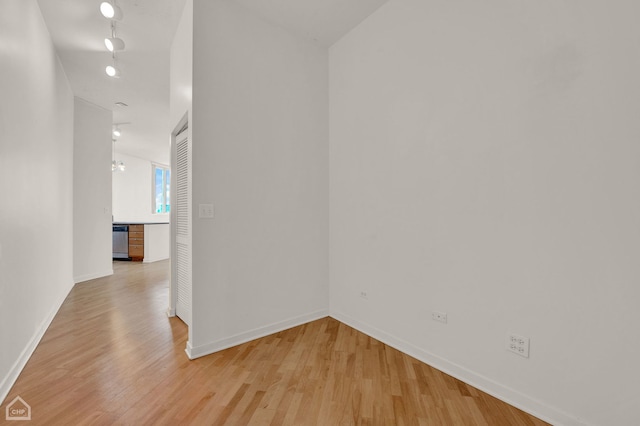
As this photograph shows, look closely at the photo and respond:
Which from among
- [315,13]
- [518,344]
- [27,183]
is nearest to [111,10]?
[27,183]

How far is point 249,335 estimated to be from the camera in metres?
2.51

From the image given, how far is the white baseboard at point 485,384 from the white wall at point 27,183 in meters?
2.72

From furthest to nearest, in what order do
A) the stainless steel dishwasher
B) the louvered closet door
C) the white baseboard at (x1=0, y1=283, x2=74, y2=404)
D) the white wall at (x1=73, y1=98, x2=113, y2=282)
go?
the stainless steel dishwasher, the white wall at (x1=73, y1=98, x2=113, y2=282), the louvered closet door, the white baseboard at (x1=0, y1=283, x2=74, y2=404)

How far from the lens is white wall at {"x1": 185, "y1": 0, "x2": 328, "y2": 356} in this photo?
229cm

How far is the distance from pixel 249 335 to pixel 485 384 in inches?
73.5

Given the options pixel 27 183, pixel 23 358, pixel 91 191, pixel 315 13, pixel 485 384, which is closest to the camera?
pixel 485 384

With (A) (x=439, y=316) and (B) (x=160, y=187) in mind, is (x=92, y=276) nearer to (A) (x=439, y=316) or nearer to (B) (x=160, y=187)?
(B) (x=160, y=187)

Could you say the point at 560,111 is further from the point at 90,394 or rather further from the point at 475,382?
the point at 90,394

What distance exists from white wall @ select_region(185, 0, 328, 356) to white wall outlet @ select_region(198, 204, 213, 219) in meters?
0.04

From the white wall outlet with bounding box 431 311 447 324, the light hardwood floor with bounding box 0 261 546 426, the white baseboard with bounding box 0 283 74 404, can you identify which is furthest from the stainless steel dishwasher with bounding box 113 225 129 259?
the white wall outlet with bounding box 431 311 447 324

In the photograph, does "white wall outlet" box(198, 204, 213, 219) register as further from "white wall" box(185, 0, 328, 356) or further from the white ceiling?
the white ceiling

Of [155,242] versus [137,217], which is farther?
[137,217]

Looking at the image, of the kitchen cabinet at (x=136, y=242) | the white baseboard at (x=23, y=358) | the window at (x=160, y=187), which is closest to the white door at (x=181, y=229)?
the white baseboard at (x=23, y=358)

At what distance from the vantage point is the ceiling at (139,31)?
251 centimetres
